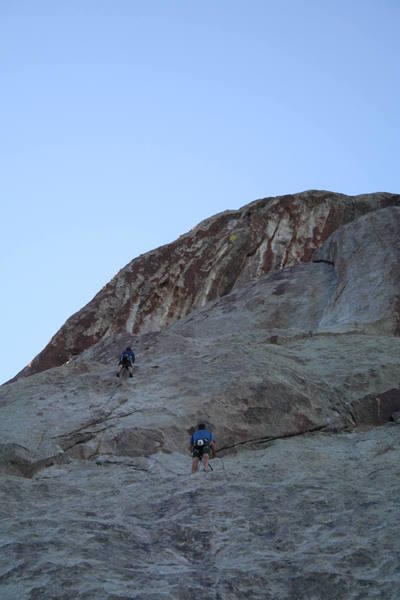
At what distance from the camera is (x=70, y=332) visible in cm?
3641

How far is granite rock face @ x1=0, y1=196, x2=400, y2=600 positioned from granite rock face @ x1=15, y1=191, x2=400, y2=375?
8016mm

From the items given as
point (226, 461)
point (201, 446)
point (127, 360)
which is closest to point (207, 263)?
point (127, 360)

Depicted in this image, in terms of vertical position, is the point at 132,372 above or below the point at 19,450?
above

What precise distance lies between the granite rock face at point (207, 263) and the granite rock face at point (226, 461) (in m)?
8.02

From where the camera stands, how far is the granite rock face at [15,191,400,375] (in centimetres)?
3678

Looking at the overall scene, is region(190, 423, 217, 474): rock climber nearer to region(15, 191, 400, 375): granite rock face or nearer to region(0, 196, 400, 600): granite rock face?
region(0, 196, 400, 600): granite rock face

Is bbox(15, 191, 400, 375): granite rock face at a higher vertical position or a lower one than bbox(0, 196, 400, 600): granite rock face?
higher

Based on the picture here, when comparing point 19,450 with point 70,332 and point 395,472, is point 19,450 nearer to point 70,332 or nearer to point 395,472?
point 395,472

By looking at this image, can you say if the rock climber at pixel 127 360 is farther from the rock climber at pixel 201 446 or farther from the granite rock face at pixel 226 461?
the rock climber at pixel 201 446

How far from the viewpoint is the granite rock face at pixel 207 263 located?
3678 cm

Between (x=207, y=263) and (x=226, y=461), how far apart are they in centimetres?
2336

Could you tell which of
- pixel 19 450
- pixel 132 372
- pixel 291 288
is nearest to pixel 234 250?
pixel 291 288

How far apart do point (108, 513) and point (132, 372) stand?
31.1 ft

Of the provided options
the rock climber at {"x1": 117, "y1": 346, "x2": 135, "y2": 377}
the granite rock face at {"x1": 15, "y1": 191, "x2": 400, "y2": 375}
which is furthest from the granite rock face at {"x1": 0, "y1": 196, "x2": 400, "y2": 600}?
the granite rock face at {"x1": 15, "y1": 191, "x2": 400, "y2": 375}
